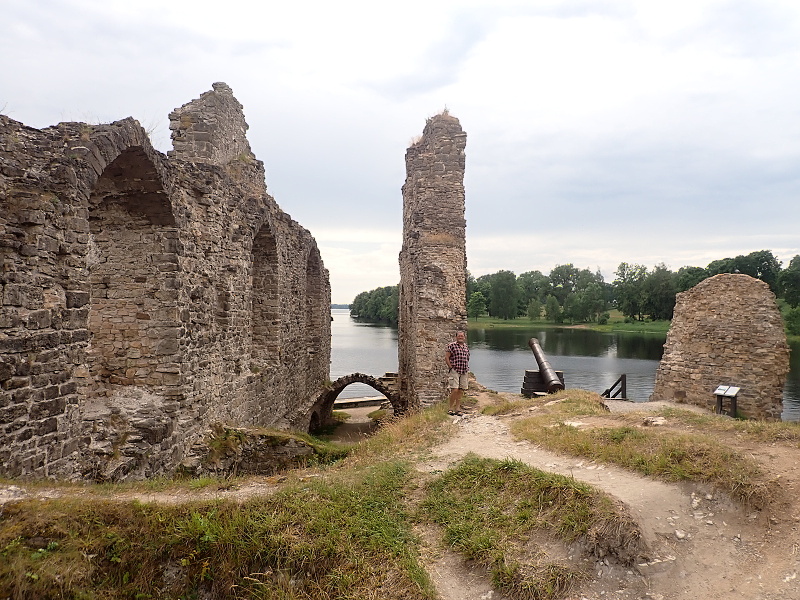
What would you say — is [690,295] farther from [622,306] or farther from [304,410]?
[622,306]

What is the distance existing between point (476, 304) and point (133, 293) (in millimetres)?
72848

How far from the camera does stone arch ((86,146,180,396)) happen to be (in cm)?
662

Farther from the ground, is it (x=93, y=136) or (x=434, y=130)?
(x=434, y=130)

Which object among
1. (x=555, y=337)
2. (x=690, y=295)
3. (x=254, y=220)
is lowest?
(x=555, y=337)

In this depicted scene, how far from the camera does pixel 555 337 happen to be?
6059 centimetres

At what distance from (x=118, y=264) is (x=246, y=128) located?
19.4 ft

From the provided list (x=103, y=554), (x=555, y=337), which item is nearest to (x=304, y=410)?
(x=103, y=554)

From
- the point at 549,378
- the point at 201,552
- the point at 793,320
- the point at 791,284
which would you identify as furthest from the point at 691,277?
the point at 201,552

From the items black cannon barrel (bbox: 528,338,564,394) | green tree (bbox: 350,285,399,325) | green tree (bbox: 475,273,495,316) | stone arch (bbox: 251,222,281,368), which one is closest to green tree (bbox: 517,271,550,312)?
green tree (bbox: 475,273,495,316)

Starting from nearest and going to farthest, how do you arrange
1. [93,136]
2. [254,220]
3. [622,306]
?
[93,136], [254,220], [622,306]

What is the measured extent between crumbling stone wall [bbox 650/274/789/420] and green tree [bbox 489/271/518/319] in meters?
65.8

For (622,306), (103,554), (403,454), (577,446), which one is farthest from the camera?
(622,306)

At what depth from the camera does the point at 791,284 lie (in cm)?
4447

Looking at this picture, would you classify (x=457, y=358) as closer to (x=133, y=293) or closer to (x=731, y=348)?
(x=133, y=293)
